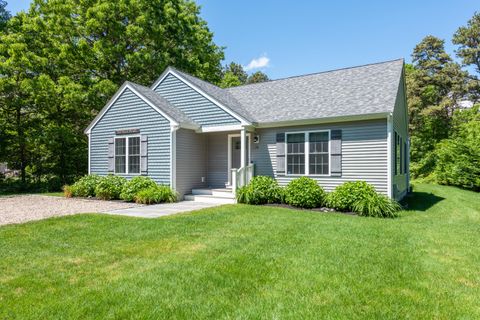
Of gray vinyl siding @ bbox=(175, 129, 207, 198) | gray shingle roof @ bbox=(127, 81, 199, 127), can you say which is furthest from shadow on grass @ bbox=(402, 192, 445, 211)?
gray shingle roof @ bbox=(127, 81, 199, 127)

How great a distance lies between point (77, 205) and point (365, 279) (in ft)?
31.5

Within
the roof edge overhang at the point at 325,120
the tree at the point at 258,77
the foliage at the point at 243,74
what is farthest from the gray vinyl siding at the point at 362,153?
the tree at the point at 258,77

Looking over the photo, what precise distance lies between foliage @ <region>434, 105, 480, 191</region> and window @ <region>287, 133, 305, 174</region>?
1174cm

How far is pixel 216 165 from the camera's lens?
13031 millimetres

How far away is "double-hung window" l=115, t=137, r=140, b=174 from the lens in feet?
41.6

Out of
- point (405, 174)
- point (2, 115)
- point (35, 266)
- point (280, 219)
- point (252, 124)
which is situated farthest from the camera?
point (2, 115)

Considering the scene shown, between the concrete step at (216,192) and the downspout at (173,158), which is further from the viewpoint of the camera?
the downspout at (173,158)

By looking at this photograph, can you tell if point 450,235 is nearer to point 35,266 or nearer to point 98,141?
point 35,266

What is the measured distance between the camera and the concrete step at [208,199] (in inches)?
441

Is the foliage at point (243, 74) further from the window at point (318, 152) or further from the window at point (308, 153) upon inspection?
the window at point (318, 152)

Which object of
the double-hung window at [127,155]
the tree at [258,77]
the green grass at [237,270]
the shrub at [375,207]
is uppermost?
the tree at [258,77]

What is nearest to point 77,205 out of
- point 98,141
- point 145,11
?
point 98,141

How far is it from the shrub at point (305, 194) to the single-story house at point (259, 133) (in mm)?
733

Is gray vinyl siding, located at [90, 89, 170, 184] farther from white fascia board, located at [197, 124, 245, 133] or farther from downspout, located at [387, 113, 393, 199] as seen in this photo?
downspout, located at [387, 113, 393, 199]
